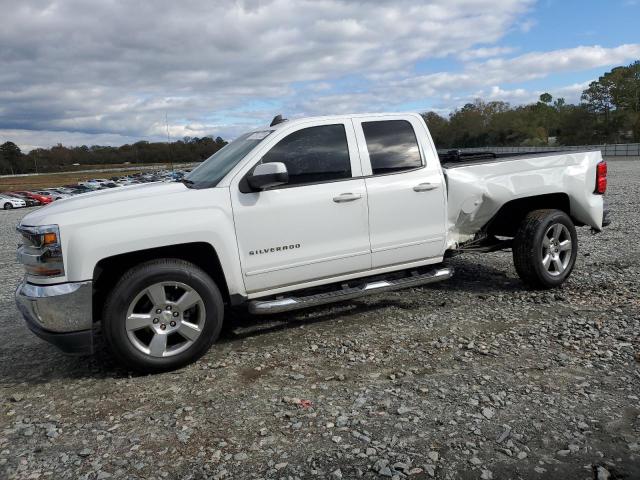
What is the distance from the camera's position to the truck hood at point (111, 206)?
12.5 feet

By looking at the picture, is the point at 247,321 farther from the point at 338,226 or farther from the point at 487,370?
the point at 487,370

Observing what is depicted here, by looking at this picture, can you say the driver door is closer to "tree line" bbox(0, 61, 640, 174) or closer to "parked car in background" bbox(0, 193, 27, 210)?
"tree line" bbox(0, 61, 640, 174)

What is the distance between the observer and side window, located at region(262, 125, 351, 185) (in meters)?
4.51

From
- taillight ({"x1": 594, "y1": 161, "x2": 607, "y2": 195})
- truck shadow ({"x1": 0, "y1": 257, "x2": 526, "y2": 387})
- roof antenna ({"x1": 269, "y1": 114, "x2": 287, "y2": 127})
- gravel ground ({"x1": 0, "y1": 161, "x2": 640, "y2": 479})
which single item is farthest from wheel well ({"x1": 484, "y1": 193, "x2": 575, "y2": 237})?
roof antenna ({"x1": 269, "y1": 114, "x2": 287, "y2": 127})

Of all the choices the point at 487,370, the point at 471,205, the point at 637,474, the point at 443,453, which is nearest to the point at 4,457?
the point at 443,453

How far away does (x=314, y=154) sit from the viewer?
4621mm

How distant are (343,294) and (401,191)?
1117mm

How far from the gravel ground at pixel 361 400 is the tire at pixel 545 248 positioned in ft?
0.91

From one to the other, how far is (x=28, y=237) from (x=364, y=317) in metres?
3.05

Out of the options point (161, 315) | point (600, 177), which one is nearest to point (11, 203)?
point (161, 315)

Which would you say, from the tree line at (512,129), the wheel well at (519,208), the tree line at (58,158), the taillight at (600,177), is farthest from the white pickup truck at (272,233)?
the tree line at (58,158)

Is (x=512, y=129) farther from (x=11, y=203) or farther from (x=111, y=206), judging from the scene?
(x=111, y=206)

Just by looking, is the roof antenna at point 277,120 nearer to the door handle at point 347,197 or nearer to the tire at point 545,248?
the door handle at point 347,197

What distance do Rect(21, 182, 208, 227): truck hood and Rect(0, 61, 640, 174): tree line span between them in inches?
893
